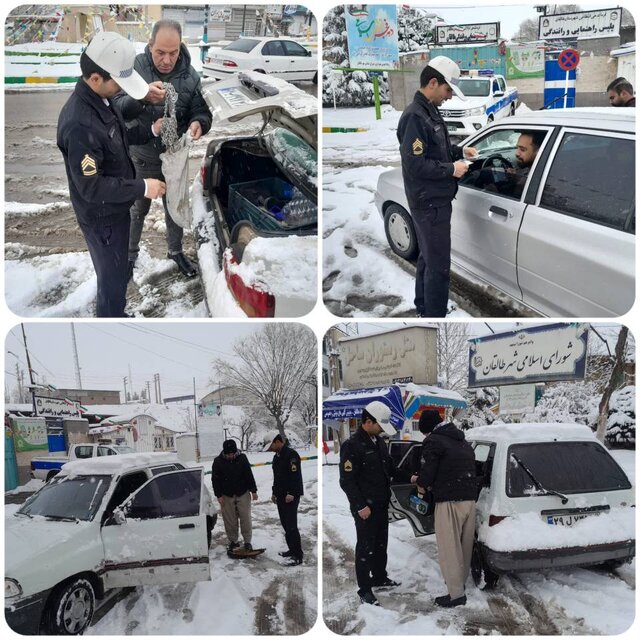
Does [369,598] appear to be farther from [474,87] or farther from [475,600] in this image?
[474,87]

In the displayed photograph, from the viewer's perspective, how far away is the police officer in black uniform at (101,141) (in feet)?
7.93

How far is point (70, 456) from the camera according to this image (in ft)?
9.76

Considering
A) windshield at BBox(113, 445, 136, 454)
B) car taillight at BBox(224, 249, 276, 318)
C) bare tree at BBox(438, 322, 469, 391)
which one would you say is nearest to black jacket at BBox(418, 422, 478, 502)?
bare tree at BBox(438, 322, 469, 391)

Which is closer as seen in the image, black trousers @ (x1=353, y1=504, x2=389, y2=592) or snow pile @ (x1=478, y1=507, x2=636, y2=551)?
snow pile @ (x1=478, y1=507, x2=636, y2=551)

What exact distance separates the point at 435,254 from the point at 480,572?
1.57 metres

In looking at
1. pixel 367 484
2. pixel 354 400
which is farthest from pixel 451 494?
pixel 354 400

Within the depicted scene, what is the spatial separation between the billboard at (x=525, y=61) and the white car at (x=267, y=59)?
1.01 meters

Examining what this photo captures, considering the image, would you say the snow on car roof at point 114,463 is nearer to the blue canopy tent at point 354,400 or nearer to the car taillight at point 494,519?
the blue canopy tent at point 354,400

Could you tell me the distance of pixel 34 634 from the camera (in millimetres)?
2615

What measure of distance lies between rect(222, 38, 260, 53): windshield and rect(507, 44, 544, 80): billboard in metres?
1.30

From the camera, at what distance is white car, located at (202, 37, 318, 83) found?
2910mm

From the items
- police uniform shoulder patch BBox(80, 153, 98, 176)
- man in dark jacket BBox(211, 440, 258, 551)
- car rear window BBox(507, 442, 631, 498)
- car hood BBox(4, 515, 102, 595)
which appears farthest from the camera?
man in dark jacket BBox(211, 440, 258, 551)

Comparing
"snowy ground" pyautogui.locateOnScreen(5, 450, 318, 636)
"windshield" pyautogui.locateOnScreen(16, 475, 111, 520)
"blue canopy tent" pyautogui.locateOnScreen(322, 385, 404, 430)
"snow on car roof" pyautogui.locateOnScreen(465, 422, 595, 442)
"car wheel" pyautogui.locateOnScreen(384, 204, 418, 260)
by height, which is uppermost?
"car wheel" pyautogui.locateOnScreen(384, 204, 418, 260)

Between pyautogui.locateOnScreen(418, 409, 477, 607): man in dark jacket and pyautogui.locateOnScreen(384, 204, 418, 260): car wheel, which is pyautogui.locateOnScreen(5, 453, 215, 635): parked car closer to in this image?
pyautogui.locateOnScreen(418, 409, 477, 607): man in dark jacket
